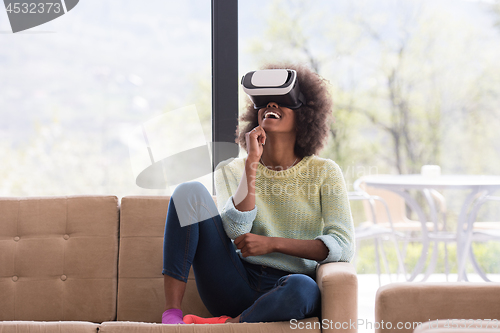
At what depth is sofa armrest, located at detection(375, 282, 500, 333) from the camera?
3.10 feet

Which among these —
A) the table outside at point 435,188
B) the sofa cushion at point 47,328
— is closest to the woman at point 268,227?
the sofa cushion at point 47,328

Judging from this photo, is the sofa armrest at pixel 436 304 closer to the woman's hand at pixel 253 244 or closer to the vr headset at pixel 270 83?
the woman's hand at pixel 253 244

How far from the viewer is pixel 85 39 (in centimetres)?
222

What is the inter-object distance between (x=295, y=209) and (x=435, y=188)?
4.01ft

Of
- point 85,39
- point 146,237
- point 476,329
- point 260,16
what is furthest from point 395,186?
point 85,39

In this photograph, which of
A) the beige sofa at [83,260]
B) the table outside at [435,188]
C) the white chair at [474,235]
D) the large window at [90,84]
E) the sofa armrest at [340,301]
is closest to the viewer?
the sofa armrest at [340,301]

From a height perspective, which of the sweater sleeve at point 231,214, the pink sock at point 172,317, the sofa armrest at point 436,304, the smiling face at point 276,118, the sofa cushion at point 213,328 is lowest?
the pink sock at point 172,317

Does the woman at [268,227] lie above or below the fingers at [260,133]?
below

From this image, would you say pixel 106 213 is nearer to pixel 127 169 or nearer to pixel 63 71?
pixel 127 169

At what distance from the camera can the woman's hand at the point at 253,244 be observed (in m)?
1.32

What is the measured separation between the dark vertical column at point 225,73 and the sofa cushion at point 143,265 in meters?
0.54

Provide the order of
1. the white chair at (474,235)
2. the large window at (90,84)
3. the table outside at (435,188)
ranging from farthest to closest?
the white chair at (474,235) → the table outside at (435,188) → the large window at (90,84)

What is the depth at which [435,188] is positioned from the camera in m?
2.32

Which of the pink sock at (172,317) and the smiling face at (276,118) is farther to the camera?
the smiling face at (276,118)
